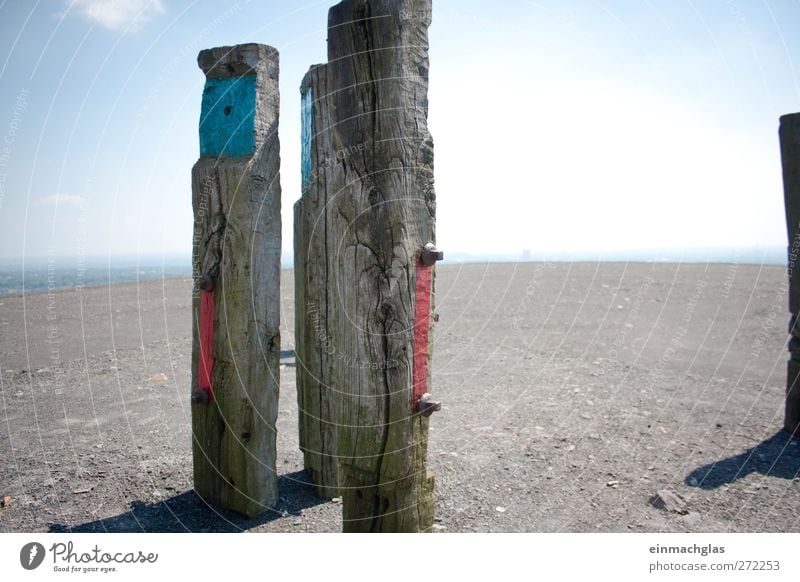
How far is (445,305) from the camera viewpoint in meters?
11.0

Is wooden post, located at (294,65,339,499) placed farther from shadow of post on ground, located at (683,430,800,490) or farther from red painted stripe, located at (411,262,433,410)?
shadow of post on ground, located at (683,430,800,490)

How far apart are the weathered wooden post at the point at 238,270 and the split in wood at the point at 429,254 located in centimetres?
134

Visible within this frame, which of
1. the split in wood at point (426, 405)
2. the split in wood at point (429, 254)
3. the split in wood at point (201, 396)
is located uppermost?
the split in wood at point (429, 254)

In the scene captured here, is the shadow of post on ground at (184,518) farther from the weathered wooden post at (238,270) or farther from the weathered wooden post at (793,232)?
the weathered wooden post at (793,232)

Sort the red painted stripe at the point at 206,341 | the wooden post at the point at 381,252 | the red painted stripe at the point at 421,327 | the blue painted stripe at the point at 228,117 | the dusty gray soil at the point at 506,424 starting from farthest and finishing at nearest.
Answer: the dusty gray soil at the point at 506,424 < the red painted stripe at the point at 206,341 < the blue painted stripe at the point at 228,117 < the red painted stripe at the point at 421,327 < the wooden post at the point at 381,252

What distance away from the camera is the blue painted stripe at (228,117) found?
122 inches

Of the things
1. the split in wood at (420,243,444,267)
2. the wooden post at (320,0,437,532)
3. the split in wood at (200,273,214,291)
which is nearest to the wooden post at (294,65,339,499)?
the split in wood at (200,273,214,291)

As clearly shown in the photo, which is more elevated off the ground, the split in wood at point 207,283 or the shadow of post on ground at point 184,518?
the split in wood at point 207,283

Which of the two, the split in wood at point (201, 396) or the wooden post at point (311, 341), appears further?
the split in wood at point (201, 396)

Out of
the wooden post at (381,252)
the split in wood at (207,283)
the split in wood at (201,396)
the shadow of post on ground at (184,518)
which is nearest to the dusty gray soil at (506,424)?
the shadow of post on ground at (184,518)

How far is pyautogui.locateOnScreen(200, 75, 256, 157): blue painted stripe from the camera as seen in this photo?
3.09 meters

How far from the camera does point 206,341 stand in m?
3.24

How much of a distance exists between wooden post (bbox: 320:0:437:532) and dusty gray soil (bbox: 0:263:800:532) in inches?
48.9

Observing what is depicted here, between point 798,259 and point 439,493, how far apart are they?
11.4 feet
